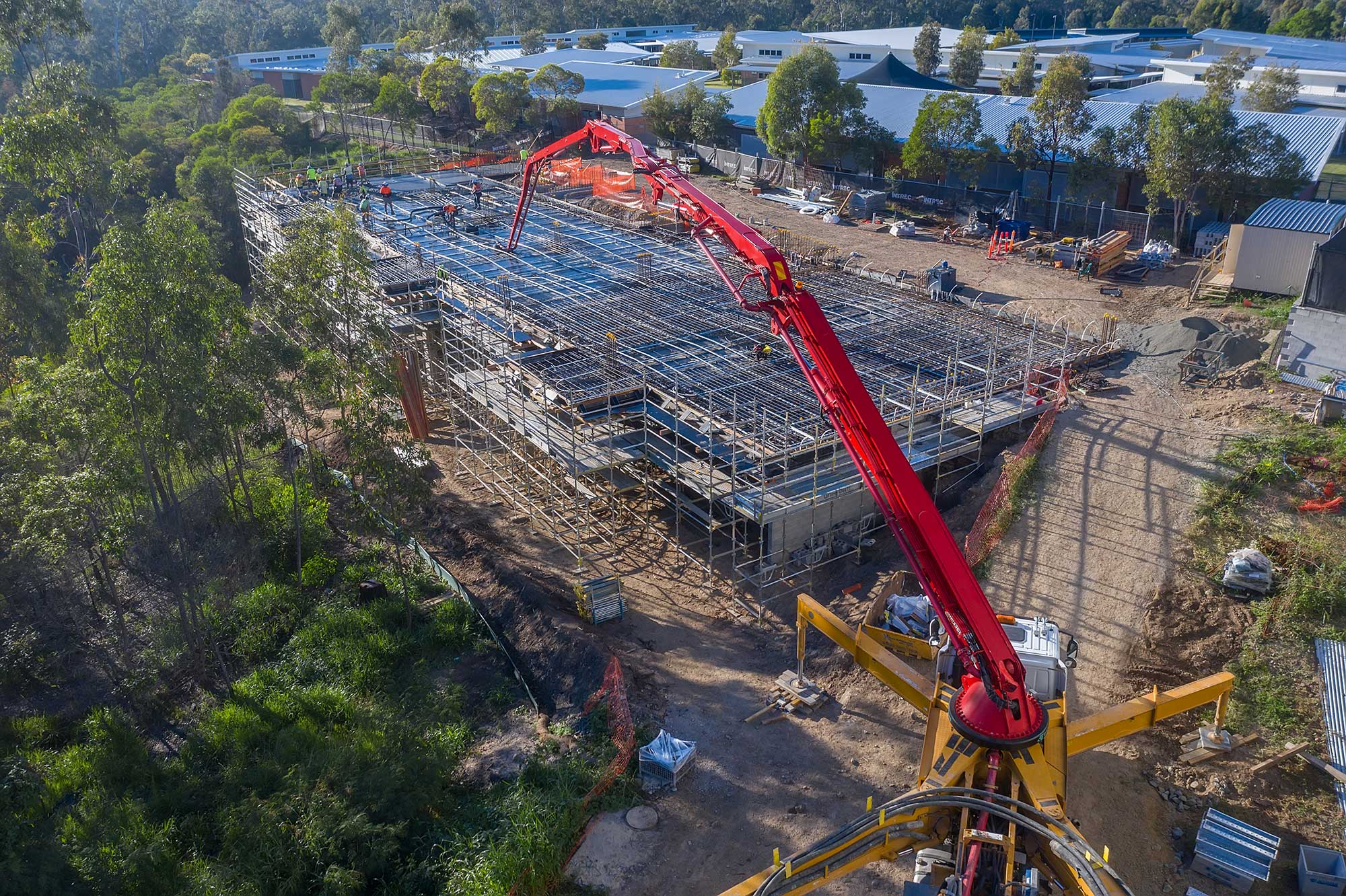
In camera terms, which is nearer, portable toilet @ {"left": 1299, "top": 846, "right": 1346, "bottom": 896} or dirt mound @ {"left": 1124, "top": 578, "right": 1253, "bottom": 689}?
portable toilet @ {"left": 1299, "top": 846, "right": 1346, "bottom": 896}

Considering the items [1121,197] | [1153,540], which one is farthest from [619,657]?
[1121,197]

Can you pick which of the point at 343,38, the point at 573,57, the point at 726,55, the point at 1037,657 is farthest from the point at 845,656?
the point at 343,38

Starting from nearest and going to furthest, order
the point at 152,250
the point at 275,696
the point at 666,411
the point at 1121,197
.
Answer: the point at 152,250, the point at 275,696, the point at 666,411, the point at 1121,197

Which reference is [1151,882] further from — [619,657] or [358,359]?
[358,359]

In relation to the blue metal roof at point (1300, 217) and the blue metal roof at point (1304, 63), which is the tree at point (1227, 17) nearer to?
the blue metal roof at point (1304, 63)

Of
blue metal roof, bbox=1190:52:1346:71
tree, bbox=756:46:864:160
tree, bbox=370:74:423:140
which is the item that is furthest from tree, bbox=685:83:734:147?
blue metal roof, bbox=1190:52:1346:71

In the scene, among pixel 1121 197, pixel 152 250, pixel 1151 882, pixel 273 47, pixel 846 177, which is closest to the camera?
pixel 1151 882

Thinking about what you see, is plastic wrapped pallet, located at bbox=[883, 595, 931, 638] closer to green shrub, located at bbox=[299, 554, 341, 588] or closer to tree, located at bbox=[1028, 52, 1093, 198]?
green shrub, located at bbox=[299, 554, 341, 588]
